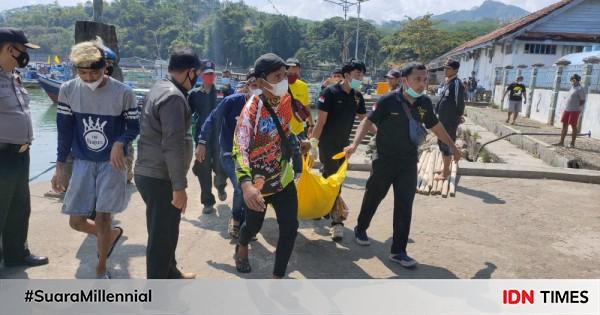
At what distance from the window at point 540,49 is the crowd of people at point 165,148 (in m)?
26.2

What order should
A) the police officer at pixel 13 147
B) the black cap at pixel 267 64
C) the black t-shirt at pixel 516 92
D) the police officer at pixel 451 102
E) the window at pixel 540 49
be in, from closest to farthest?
the black cap at pixel 267 64, the police officer at pixel 13 147, the police officer at pixel 451 102, the black t-shirt at pixel 516 92, the window at pixel 540 49

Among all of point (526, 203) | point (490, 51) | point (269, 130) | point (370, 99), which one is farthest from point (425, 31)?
point (269, 130)

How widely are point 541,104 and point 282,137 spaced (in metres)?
16.4

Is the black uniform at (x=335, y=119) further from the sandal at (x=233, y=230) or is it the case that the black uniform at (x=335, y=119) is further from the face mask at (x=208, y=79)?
the face mask at (x=208, y=79)

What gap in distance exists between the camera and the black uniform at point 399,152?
405 centimetres

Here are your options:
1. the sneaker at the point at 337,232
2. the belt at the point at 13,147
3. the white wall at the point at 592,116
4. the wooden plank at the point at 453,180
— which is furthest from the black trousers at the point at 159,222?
the white wall at the point at 592,116

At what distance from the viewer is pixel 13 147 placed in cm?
345

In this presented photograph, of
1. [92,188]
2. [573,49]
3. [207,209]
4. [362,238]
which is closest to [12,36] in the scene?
[92,188]

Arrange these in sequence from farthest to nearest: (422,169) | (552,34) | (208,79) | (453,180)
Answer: (552,34), (422,169), (453,180), (208,79)

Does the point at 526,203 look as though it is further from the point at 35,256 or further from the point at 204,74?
the point at 35,256

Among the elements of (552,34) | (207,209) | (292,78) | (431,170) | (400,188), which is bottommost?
(207,209)

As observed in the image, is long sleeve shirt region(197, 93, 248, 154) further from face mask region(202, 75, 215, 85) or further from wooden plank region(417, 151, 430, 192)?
wooden plank region(417, 151, 430, 192)

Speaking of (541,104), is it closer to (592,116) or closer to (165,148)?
(592,116)

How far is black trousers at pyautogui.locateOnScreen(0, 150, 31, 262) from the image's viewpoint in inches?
137
